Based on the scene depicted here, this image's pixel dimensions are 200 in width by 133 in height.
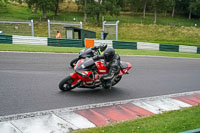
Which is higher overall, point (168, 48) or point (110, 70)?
point (110, 70)

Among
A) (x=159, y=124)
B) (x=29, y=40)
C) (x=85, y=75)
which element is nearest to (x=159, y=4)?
(x=29, y=40)

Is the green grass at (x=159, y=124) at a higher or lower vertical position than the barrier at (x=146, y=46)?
lower

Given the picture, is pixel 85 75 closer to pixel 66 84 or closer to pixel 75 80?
pixel 75 80

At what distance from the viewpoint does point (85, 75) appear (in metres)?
6.85

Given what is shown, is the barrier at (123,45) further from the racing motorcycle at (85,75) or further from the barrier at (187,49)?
the racing motorcycle at (85,75)

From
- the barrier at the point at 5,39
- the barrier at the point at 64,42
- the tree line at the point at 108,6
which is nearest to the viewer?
the barrier at the point at 5,39

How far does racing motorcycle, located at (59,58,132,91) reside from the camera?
22.8ft

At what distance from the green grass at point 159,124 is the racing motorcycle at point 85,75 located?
223cm

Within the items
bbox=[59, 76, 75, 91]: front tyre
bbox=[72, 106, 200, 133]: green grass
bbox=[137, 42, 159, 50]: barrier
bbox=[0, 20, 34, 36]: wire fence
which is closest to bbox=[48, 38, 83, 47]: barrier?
bbox=[0, 20, 34, 36]: wire fence

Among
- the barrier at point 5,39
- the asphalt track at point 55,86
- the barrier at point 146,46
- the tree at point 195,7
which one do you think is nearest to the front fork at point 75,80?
the asphalt track at point 55,86

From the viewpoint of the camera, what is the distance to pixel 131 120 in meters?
5.40

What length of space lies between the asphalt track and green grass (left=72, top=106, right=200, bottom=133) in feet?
5.63

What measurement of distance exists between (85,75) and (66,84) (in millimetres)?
841

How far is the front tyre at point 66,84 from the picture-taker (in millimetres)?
Result: 7180
